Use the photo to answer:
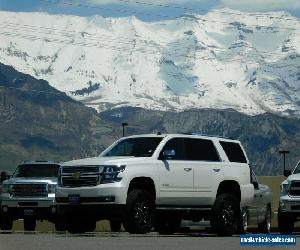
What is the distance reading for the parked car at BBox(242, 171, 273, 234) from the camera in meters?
24.5

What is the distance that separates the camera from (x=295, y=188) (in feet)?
82.7

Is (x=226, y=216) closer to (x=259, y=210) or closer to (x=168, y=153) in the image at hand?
(x=168, y=153)

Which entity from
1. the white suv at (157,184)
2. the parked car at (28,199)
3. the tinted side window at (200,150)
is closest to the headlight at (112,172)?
the white suv at (157,184)

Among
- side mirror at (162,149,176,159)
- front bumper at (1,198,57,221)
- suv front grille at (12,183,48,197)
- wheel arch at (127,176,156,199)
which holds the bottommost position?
front bumper at (1,198,57,221)

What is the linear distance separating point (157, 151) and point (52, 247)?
239 inches

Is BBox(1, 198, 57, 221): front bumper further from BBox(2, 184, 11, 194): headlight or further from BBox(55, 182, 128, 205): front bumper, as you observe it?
BBox(55, 182, 128, 205): front bumper

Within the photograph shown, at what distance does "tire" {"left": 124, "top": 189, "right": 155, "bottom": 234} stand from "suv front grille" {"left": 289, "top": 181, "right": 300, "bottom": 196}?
4.80 metres

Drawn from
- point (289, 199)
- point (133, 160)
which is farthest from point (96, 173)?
point (289, 199)

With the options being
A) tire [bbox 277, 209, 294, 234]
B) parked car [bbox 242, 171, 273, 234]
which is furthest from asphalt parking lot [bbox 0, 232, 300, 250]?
tire [bbox 277, 209, 294, 234]

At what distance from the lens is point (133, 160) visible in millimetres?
21688

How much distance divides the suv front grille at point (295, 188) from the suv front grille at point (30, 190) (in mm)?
7374

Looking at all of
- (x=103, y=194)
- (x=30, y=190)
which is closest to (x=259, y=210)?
(x=103, y=194)

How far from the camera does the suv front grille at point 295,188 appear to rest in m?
25.2

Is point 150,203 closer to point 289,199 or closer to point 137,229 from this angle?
point 137,229
